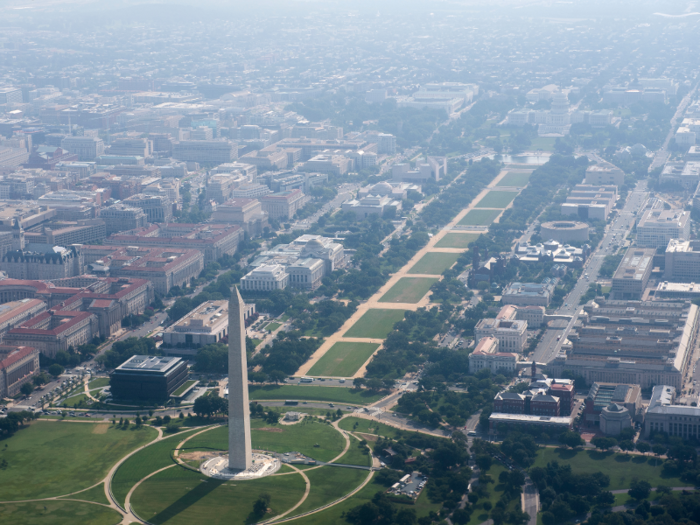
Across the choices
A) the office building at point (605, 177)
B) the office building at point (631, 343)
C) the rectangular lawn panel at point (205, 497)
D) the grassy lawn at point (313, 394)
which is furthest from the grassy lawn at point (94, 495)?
the office building at point (605, 177)

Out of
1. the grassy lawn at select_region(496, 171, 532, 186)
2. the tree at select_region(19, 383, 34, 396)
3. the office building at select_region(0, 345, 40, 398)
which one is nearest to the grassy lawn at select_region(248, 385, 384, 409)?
the tree at select_region(19, 383, 34, 396)

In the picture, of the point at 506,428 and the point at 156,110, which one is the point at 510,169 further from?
the point at 506,428

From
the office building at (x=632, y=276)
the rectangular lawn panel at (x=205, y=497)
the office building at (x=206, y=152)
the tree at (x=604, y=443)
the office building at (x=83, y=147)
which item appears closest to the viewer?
the rectangular lawn panel at (x=205, y=497)

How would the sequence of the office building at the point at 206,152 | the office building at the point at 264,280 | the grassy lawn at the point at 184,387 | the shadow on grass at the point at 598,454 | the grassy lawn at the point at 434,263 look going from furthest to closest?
the office building at the point at 206,152, the grassy lawn at the point at 434,263, the office building at the point at 264,280, the grassy lawn at the point at 184,387, the shadow on grass at the point at 598,454

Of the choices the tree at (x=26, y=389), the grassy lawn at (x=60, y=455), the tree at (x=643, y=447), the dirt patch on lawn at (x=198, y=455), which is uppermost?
the tree at (x=643, y=447)

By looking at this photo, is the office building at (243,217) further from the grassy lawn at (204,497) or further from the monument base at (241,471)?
the grassy lawn at (204,497)

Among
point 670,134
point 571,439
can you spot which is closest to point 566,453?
point 571,439

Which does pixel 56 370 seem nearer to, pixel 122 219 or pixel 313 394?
pixel 313 394

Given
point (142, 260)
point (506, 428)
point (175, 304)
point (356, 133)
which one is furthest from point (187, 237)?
point (356, 133)
